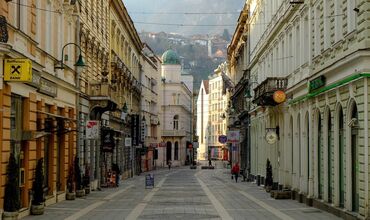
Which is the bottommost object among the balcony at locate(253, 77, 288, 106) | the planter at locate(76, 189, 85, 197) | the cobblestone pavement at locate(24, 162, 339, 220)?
the cobblestone pavement at locate(24, 162, 339, 220)

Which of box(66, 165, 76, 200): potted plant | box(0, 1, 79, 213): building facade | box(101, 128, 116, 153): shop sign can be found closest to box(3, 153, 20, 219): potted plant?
box(0, 1, 79, 213): building facade

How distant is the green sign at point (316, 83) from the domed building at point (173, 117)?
7973 cm

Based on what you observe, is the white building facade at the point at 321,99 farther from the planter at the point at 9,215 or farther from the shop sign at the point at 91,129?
the planter at the point at 9,215

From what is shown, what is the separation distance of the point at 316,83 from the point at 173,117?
90950mm

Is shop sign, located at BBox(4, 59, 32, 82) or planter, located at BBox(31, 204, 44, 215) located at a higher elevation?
shop sign, located at BBox(4, 59, 32, 82)

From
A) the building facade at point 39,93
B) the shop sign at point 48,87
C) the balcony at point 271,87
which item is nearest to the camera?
the building facade at point 39,93

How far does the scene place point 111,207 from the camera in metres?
28.3

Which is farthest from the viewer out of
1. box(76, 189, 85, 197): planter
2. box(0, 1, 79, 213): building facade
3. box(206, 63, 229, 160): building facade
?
box(206, 63, 229, 160): building facade

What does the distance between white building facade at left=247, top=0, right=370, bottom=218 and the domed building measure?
67.6 m

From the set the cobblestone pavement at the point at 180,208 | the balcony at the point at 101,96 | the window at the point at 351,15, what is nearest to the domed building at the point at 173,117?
the balcony at the point at 101,96

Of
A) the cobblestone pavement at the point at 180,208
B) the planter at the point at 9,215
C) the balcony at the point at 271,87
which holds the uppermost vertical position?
the balcony at the point at 271,87

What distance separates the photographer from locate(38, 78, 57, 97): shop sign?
1010 inches

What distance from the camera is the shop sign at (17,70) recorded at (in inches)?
782

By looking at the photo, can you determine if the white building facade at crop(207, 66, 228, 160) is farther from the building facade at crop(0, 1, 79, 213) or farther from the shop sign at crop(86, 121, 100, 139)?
the building facade at crop(0, 1, 79, 213)
